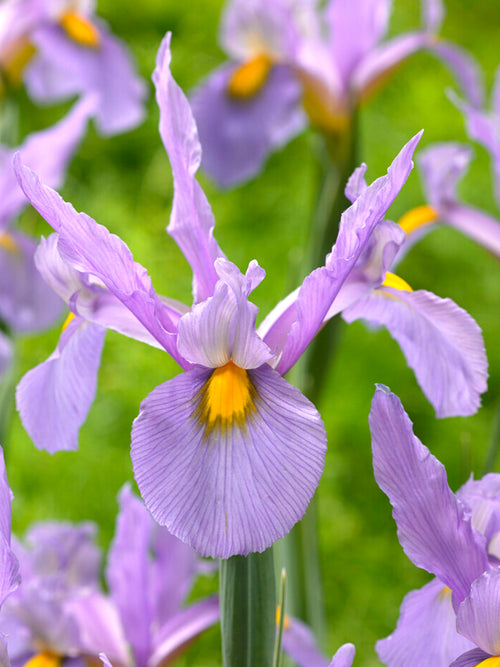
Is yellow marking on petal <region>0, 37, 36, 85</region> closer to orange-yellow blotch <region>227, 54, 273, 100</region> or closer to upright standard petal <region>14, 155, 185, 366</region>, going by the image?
orange-yellow blotch <region>227, 54, 273, 100</region>

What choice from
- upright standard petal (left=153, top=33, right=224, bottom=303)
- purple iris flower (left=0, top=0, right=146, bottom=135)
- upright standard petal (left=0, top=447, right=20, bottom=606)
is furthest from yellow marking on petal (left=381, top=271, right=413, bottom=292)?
purple iris flower (left=0, top=0, right=146, bottom=135)

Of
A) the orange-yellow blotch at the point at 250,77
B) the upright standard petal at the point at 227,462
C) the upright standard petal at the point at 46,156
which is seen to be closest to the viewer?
the upright standard petal at the point at 227,462

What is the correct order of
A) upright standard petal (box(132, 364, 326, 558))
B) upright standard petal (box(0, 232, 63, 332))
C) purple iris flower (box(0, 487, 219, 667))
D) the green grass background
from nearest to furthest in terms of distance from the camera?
upright standard petal (box(132, 364, 326, 558)) → purple iris flower (box(0, 487, 219, 667)) → upright standard petal (box(0, 232, 63, 332)) → the green grass background

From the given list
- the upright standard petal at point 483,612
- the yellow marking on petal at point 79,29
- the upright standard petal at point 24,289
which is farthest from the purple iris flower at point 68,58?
the upright standard petal at point 483,612

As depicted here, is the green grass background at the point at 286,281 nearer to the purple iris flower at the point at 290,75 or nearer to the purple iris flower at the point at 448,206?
the purple iris flower at the point at 290,75

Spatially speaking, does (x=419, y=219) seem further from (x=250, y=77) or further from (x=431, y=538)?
(x=431, y=538)

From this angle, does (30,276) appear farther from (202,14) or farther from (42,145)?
(202,14)
